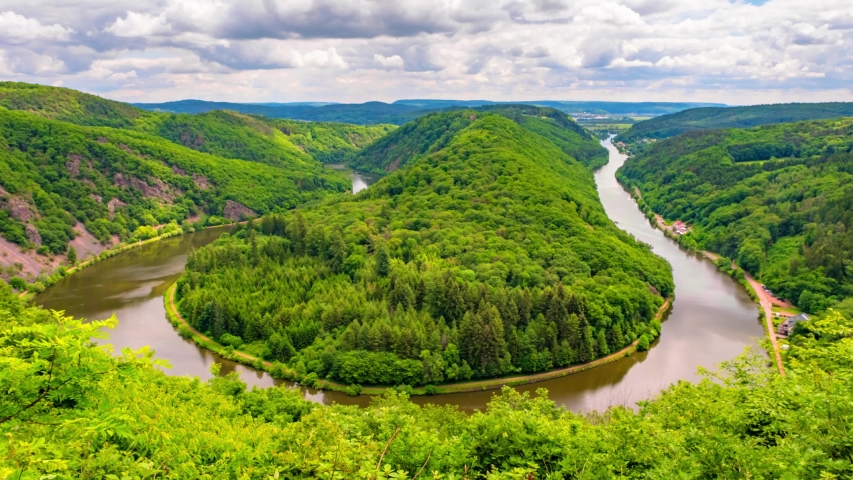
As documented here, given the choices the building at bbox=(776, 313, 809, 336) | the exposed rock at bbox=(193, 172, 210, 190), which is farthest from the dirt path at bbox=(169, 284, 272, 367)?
the exposed rock at bbox=(193, 172, 210, 190)

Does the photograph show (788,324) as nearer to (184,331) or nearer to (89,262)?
(184,331)

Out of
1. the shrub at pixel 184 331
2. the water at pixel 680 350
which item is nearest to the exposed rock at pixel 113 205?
the shrub at pixel 184 331

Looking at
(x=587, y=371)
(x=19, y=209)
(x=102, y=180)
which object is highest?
(x=102, y=180)

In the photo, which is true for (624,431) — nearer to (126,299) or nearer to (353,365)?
(353,365)

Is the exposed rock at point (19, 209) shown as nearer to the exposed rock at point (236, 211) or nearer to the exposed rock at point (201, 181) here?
the exposed rock at point (236, 211)

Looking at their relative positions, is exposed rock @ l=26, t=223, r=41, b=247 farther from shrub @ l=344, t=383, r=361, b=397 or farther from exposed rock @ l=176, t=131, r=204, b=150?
exposed rock @ l=176, t=131, r=204, b=150

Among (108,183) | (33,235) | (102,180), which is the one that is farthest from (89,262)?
(102,180)
